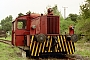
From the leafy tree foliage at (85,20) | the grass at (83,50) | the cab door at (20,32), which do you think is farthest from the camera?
the leafy tree foliage at (85,20)

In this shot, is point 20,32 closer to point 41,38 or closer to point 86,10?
point 41,38

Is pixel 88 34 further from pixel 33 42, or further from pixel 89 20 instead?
pixel 33 42

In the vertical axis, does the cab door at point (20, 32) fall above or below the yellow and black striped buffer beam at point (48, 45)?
above

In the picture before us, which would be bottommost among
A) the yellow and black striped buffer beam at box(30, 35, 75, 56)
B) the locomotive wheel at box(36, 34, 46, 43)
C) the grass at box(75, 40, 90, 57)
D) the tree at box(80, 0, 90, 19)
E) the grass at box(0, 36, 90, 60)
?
the grass at box(75, 40, 90, 57)

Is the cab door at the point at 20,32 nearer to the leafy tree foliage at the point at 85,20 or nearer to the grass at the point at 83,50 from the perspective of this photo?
the grass at the point at 83,50

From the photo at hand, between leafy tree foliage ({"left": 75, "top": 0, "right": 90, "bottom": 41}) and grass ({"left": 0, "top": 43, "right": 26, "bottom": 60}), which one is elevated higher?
leafy tree foliage ({"left": 75, "top": 0, "right": 90, "bottom": 41})

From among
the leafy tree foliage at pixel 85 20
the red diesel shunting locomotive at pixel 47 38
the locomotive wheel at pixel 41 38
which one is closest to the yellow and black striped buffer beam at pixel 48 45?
the red diesel shunting locomotive at pixel 47 38

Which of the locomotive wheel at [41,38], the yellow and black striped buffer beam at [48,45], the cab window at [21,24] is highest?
the cab window at [21,24]

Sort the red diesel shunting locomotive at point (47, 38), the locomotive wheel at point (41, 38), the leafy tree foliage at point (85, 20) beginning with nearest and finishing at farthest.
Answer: the locomotive wheel at point (41, 38), the red diesel shunting locomotive at point (47, 38), the leafy tree foliage at point (85, 20)

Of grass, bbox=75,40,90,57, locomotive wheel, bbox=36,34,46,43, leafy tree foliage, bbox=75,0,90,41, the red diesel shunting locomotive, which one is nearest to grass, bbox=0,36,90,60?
grass, bbox=75,40,90,57

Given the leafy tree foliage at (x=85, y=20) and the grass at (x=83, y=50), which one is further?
the leafy tree foliage at (x=85, y=20)

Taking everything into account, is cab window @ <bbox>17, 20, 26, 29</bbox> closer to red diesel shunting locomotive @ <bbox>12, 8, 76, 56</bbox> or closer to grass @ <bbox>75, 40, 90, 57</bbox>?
red diesel shunting locomotive @ <bbox>12, 8, 76, 56</bbox>

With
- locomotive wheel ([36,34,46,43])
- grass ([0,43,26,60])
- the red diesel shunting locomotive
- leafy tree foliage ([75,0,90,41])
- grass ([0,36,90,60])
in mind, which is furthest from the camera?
leafy tree foliage ([75,0,90,41])

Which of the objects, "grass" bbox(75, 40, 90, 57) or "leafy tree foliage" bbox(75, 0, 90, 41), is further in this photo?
"leafy tree foliage" bbox(75, 0, 90, 41)
